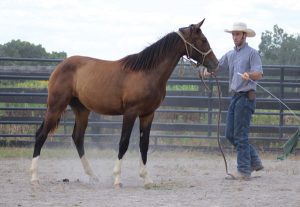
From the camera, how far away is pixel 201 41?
8.18 meters

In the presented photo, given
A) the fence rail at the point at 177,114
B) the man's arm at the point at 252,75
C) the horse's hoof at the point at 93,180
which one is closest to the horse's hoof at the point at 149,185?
the horse's hoof at the point at 93,180

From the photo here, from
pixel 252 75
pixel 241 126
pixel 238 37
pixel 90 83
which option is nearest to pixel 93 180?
pixel 90 83

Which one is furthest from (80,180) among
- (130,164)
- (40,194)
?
(130,164)

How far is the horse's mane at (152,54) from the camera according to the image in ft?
26.5

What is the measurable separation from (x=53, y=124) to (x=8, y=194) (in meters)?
1.63

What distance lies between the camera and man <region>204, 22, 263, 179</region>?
8367 millimetres

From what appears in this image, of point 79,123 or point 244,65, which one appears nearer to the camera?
point 244,65

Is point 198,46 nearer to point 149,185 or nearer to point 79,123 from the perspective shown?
point 149,185

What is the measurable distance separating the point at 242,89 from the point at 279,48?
21.4 m

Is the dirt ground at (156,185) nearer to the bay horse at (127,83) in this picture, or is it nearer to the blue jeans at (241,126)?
the blue jeans at (241,126)

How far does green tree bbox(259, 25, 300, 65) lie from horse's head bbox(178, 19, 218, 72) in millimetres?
19566

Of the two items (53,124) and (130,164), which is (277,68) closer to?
(130,164)

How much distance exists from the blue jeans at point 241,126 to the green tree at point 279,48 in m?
19.2

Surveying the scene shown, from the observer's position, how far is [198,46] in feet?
26.8
